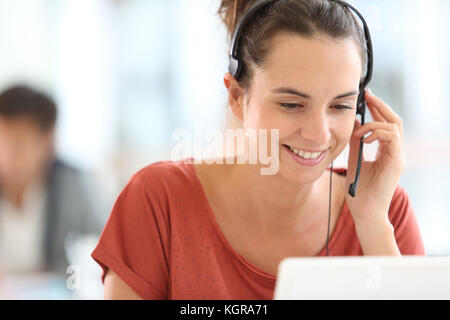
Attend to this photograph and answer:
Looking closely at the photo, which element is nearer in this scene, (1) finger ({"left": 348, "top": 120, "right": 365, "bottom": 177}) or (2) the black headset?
(2) the black headset

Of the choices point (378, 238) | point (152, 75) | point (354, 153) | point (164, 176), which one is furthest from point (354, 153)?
point (152, 75)

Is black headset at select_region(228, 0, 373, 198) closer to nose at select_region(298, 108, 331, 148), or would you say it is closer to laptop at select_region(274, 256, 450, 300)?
nose at select_region(298, 108, 331, 148)

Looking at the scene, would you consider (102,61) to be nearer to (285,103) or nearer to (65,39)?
(65,39)

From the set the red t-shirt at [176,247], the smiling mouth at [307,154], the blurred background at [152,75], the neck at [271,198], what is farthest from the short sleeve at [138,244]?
the blurred background at [152,75]

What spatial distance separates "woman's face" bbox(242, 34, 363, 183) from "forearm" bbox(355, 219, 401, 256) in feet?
0.53

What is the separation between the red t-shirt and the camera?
105 centimetres

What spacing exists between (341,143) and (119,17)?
260cm

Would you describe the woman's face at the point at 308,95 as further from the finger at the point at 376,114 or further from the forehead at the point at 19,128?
the forehead at the point at 19,128

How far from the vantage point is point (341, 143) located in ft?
3.44

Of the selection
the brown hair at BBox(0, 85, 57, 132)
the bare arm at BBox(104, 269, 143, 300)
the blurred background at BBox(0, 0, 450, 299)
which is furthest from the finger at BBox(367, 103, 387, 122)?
the blurred background at BBox(0, 0, 450, 299)

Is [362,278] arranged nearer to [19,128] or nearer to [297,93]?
[297,93]

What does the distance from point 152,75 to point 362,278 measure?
2.89 meters
